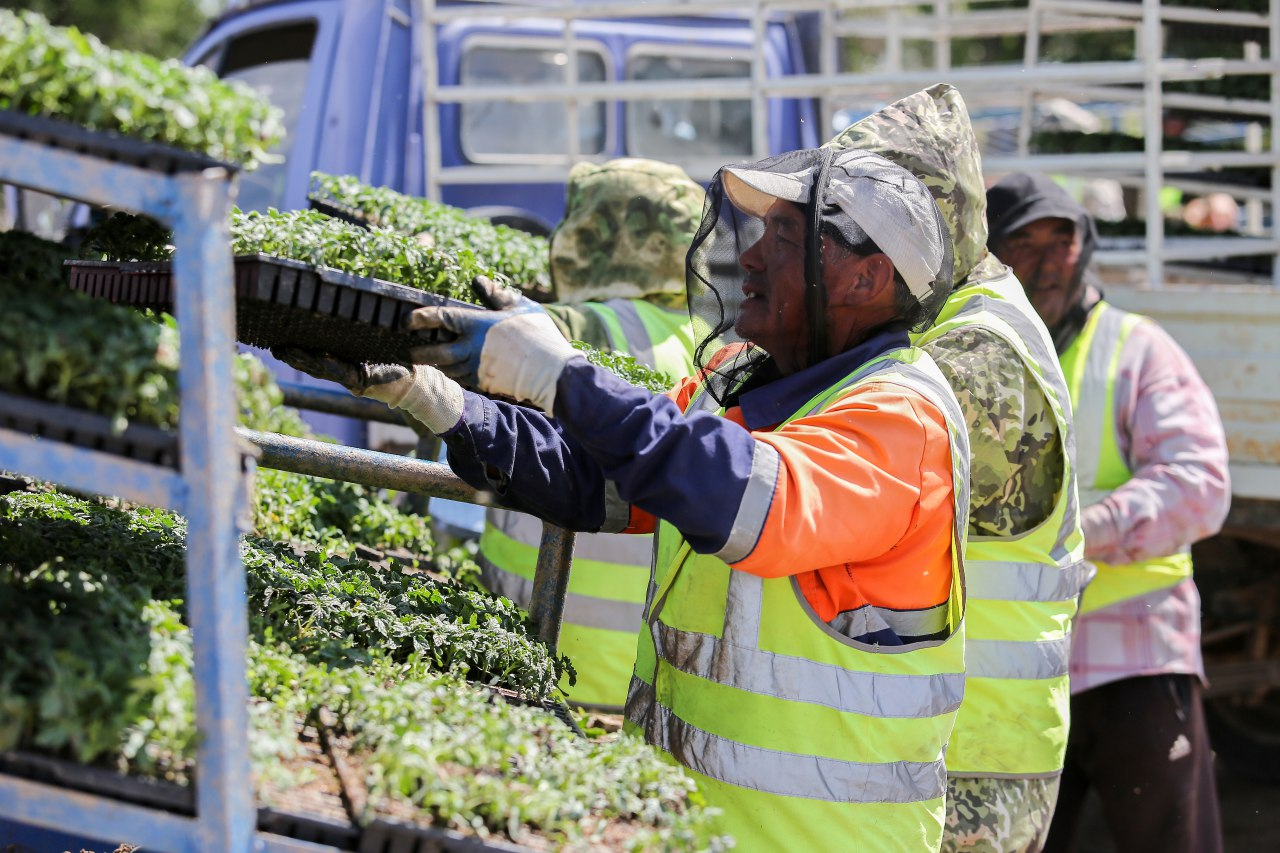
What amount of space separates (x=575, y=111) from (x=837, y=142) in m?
3.34

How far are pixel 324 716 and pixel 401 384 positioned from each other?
71 cm

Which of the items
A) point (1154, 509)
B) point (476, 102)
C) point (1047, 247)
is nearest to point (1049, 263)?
point (1047, 247)

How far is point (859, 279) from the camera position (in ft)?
7.64

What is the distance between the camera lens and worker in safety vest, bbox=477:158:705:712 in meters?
3.40

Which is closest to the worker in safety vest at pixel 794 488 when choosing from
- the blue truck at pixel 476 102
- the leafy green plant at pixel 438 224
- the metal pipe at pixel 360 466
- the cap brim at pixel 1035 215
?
the metal pipe at pixel 360 466

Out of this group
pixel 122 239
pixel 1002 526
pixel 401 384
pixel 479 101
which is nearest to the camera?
pixel 122 239

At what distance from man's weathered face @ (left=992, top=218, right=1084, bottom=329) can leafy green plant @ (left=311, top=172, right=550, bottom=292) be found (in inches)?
64.9

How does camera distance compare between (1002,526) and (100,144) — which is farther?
(1002,526)

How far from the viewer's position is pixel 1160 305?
529cm

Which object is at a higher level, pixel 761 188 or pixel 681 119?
pixel 681 119

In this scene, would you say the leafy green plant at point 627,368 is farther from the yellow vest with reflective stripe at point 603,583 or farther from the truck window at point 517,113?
the truck window at point 517,113

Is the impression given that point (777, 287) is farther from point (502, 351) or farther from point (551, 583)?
point (551, 583)

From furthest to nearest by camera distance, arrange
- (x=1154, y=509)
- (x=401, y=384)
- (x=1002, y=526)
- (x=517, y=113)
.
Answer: (x=517, y=113)
(x=1154, y=509)
(x=1002, y=526)
(x=401, y=384)

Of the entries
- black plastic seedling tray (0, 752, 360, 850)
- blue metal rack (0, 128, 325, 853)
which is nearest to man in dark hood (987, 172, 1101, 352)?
blue metal rack (0, 128, 325, 853)
